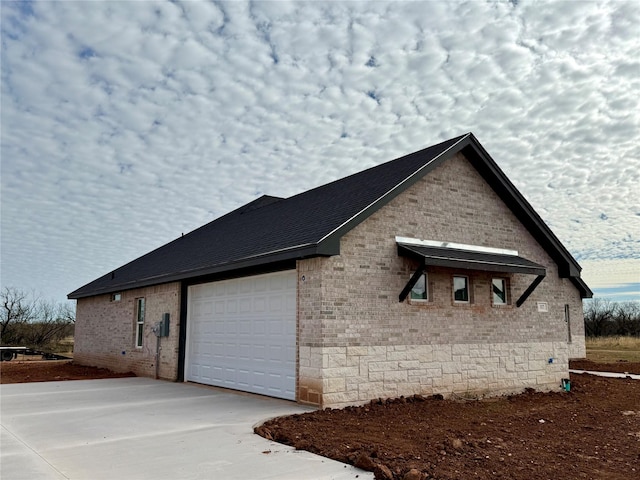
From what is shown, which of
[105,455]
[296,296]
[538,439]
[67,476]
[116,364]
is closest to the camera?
[67,476]

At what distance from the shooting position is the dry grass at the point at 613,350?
25.9 meters

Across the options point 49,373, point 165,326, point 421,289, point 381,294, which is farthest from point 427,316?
point 49,373

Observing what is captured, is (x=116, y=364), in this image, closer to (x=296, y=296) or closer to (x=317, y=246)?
(x=296, y=296)

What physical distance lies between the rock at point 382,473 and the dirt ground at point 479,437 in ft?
0.04

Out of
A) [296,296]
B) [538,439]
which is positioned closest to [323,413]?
[296,296]

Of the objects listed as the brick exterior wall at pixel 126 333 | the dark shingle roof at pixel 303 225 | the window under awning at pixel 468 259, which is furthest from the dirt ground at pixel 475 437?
the brick exterior wall at pixel 126 333

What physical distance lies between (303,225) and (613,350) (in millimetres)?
25976

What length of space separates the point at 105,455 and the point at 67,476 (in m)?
0.94

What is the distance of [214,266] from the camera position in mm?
13203

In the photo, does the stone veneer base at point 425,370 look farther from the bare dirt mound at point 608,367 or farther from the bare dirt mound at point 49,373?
the bare dirt mound at point 49,373

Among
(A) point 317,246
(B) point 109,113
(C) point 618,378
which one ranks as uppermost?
(B) point 109,113

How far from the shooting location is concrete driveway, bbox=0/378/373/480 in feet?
20.4

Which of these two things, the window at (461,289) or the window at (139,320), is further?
the window at (139,320)

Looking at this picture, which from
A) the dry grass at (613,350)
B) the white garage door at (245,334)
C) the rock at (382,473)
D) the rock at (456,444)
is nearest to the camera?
the rock at (382,473)
